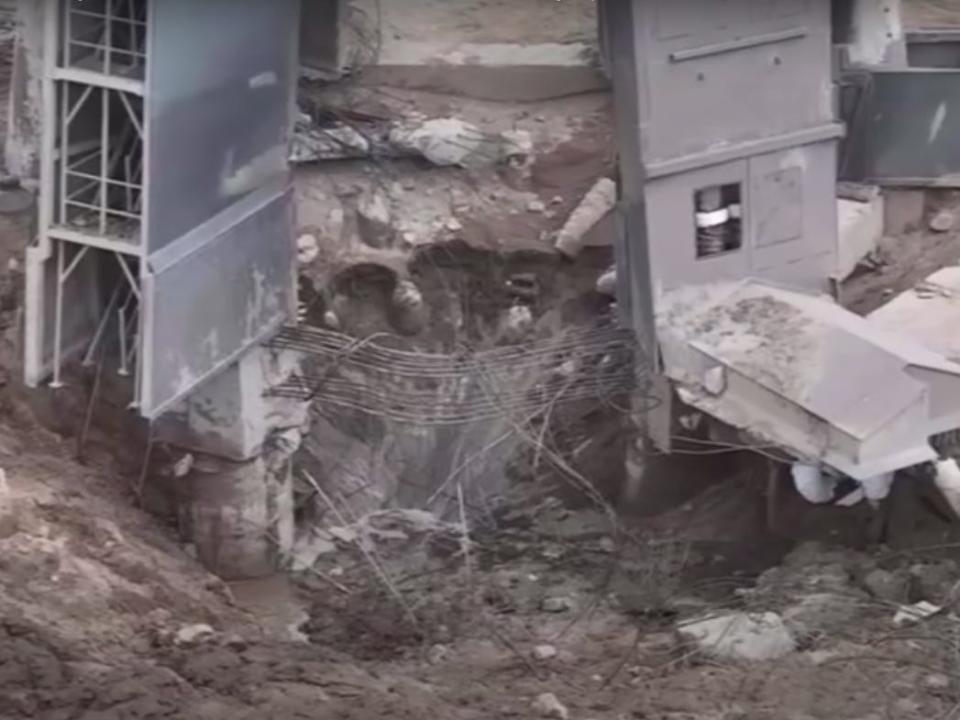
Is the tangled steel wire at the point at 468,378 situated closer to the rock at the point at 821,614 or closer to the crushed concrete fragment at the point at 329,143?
the crushed concrete fragment at the point at 329,143

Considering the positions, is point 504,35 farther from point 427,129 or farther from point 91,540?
point 91,540

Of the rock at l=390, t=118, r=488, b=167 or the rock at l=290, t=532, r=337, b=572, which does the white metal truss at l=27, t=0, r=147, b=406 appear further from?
the rock at l=390, t=118, r=488, b=167

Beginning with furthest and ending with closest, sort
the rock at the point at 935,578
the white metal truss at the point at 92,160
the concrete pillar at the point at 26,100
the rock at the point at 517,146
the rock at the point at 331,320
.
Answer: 1. the rock at the point at 517,146
2. the rock at the point at 331,320
3. the concrete pillar at the point at 26,100
4. the rock at the point at 935,578
5. the white metal truss at the point at 92,160

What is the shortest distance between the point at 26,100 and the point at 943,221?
17.0 ft

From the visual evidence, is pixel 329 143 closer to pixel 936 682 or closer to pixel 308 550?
pixel 308 550

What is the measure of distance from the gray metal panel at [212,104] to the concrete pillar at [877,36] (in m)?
3.02

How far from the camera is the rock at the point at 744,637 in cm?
833

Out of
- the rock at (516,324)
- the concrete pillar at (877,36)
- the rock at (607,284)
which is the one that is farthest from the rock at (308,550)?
the concrete pillar at (877,36)

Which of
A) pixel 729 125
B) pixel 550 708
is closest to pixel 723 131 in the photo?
pixel 729 125

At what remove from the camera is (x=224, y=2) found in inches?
342

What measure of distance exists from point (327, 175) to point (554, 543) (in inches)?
101

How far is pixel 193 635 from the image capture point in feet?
26.9

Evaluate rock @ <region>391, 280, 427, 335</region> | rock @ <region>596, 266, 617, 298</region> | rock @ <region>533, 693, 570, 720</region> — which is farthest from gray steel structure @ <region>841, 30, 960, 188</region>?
rock @ <region>533, 693, 570, 720</region>

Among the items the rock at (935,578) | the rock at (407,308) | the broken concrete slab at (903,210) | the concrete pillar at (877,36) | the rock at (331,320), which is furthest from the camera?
the broken concrete slab at (903,210)
